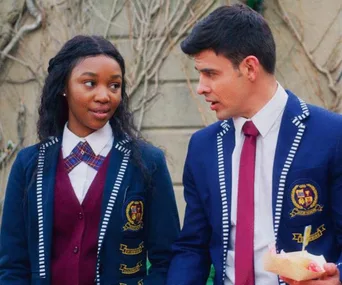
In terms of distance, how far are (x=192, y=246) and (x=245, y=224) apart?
1.08ft

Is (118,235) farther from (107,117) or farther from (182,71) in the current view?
(182,71)

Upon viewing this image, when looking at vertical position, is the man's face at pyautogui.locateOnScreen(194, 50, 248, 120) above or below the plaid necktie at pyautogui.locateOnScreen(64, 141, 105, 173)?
above

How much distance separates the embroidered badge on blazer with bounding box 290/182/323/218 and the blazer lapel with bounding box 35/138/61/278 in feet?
3.22

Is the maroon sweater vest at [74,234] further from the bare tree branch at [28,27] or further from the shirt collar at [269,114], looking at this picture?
the bare tree branch at [28,27]

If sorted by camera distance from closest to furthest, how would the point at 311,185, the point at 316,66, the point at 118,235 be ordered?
A: the point at 311,185 < the point at 118,235 < the point at 316,66

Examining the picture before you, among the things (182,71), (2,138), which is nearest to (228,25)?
(182,71)

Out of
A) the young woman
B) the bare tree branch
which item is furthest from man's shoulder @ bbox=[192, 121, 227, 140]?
the bare tree branch

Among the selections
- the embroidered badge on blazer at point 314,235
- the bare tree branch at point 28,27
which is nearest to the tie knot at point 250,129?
the embroidered badge on blazer at point 314,235

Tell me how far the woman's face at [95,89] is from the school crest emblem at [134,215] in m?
0.36

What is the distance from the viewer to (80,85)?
4008 millimetres

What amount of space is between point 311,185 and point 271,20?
3938mm

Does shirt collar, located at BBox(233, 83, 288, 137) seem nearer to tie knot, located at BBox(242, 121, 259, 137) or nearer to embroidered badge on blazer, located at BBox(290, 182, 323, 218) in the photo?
tie knot, located at BBox(242, 121, 259, 137)

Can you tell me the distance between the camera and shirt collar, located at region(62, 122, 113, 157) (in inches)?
160

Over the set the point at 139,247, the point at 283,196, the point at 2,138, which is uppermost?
the point at 283,196
